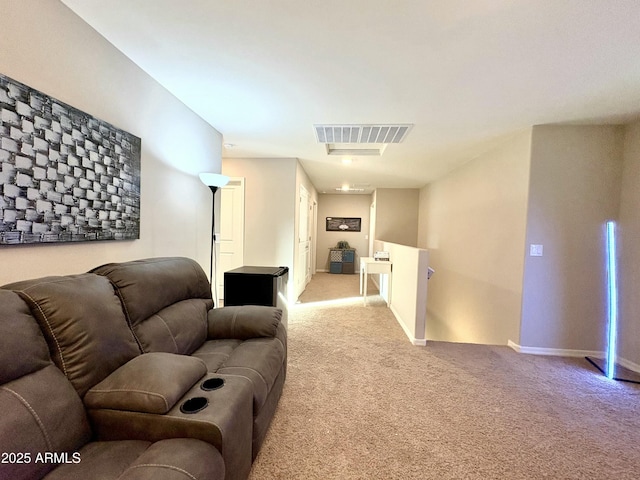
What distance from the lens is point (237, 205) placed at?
4504 mm

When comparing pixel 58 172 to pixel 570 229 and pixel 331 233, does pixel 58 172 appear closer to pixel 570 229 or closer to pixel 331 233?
pixel 570 229

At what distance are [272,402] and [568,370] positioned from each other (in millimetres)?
2774

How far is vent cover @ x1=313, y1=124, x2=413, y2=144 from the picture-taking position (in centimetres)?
299

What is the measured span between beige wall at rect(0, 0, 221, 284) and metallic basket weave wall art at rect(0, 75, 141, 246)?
70mm

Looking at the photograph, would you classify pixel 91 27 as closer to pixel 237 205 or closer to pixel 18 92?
pixel 18 92

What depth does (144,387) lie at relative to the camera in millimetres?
1052

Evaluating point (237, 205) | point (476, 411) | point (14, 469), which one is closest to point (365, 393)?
point (476, 411)

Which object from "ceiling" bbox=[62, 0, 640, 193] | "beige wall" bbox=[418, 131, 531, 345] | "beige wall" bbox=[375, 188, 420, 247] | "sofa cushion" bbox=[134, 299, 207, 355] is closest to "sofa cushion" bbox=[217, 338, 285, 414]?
"sofa cushion" bbox=[134, 299, 207, 355]

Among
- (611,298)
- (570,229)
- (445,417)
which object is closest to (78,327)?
(445,417)

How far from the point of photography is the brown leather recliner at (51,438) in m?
0.80

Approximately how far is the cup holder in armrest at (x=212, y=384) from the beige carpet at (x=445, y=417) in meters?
0.56

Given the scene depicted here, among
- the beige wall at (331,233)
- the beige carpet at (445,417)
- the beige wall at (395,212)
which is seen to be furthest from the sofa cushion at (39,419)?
the beige wall at (331,233)

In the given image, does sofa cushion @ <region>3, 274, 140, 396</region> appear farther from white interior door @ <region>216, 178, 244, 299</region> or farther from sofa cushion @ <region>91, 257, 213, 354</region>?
white interior door @ <region>216, 178, 244, 299</region>

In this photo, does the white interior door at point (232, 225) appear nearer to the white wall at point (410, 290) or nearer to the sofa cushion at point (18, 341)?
the white wall at point (410, 290)
